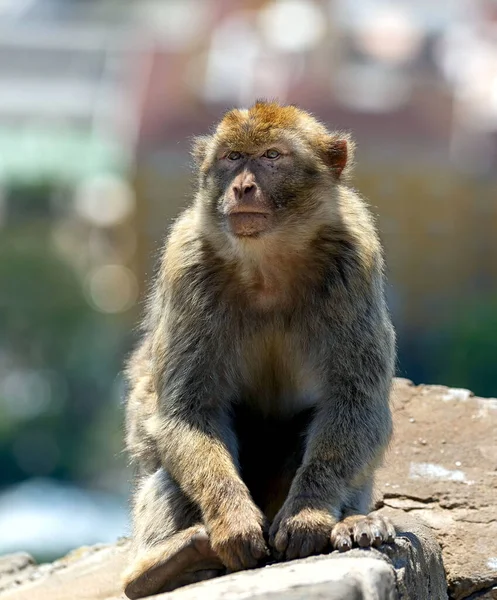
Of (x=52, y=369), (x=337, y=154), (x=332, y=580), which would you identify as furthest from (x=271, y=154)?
(x=52, y=369)

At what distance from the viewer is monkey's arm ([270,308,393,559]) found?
548 centimetres

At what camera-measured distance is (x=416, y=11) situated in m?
51.0

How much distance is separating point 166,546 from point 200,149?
167 cm

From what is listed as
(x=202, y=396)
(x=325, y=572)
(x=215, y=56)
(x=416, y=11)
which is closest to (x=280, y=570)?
(x=325, y=572)

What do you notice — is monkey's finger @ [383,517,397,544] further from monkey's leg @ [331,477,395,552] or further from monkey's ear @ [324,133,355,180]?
monkey's ear @ [324,133,355,180]

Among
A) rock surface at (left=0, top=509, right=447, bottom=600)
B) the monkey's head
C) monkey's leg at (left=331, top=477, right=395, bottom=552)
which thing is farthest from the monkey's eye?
rock surface at (left=0, top=509, right=447, bottom=600)

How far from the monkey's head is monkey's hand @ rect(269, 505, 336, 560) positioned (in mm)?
1062

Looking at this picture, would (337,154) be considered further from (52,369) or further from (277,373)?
(52,369)

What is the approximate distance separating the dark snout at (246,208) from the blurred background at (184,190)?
64.9 ft

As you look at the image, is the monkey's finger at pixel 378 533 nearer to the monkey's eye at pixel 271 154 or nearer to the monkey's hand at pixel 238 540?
the monkey's hand at pixel 238 540

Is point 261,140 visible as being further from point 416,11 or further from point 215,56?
point 416,11

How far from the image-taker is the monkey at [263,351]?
18.4 ft

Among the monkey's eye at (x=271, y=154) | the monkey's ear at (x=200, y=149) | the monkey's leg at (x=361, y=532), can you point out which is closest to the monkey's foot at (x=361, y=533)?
the monkey's leg at (x=361, y=532)

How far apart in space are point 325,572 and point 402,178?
29.2 m
